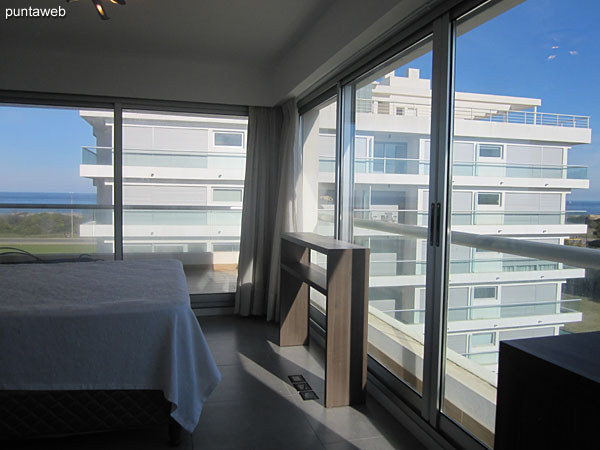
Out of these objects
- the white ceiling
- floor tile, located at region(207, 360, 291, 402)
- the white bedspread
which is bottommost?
floor tile, located at region(207, 360, 291, 402)

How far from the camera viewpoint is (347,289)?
2.53 metres

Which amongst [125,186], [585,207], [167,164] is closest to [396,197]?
[585,207]

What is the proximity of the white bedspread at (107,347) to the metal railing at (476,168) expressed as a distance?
143cm

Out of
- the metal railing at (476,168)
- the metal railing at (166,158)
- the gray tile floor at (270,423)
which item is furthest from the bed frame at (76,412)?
the metal railing at (166,158)

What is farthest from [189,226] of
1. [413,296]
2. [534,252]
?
[534,252]

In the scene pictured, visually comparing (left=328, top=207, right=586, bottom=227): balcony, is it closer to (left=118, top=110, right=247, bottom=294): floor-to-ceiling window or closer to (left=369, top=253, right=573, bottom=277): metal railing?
(left=369, top=253, right=573, bottom=277): metal railing

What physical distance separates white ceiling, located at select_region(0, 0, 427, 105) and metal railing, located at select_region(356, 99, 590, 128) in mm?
453

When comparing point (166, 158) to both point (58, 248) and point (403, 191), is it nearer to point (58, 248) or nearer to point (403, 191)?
point (58, 248)

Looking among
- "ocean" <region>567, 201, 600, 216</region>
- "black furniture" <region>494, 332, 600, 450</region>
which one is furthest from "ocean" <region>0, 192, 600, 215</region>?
"black furniture" <region>494, 332, 600, 450</region>

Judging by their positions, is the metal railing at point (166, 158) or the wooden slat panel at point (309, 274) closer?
the wooden slat panel at point (309, 274)

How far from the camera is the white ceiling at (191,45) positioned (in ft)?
9.56

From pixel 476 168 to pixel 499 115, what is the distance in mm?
259

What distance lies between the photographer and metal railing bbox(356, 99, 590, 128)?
154 centimetres

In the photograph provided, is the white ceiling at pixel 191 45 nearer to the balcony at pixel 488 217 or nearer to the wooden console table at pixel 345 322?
the balcony at pixel 488 217
